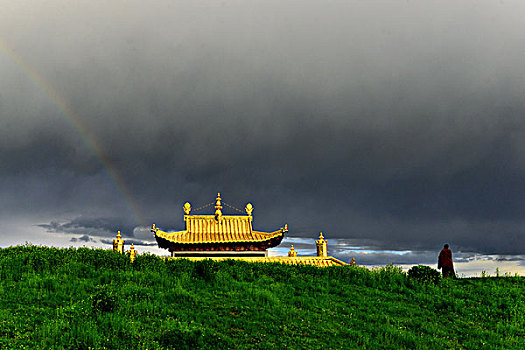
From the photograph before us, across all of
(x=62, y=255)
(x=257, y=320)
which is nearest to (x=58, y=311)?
(x=257, y=320)

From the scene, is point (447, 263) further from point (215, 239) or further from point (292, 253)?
point (215, 239)

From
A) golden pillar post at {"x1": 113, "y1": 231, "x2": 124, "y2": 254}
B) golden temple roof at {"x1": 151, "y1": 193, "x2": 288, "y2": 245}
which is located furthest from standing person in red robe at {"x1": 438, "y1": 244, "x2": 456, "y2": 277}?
golden pillar post at {"x1": 113, "y1": 231, "x2": 124, "y2": 254}

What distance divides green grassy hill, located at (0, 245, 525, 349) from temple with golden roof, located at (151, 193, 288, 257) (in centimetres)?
779

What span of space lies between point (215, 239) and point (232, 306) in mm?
13568

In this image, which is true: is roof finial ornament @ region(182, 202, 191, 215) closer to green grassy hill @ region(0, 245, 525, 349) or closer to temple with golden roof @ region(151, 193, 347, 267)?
temple with golden roof @ region(151, 193, 347, 267)

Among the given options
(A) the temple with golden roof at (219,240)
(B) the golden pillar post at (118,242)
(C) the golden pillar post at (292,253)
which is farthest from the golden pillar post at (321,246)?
(B) the golden pillar post at (118,242)

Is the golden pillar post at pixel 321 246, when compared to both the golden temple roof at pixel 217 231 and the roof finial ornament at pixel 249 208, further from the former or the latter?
the roof finial ornament at pixel 249 208

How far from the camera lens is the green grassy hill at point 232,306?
970cm

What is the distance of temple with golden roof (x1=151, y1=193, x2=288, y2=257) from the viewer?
25.3 m

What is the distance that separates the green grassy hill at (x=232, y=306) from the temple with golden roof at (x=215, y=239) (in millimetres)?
7786

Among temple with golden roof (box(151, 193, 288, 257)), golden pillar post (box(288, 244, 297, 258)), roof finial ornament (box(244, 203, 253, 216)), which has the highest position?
roof finial ornament (box(244, 203, 253, 216))

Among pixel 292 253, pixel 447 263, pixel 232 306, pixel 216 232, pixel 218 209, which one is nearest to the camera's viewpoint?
pixel 232 306

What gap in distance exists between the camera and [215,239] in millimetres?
25609

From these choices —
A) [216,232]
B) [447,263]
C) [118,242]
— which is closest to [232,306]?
[118,242]
